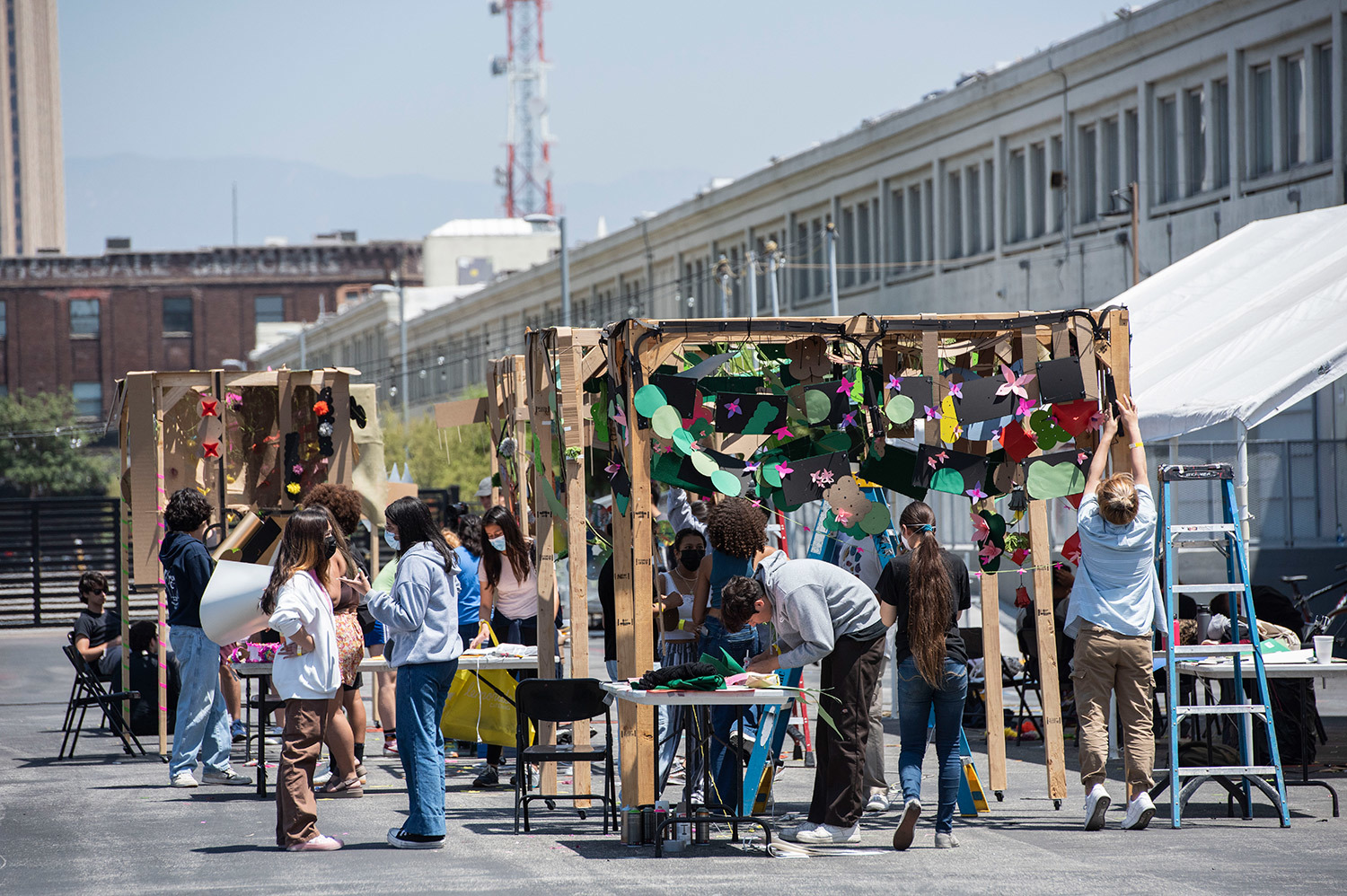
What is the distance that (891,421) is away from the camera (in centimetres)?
1082

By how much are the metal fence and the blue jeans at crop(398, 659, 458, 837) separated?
2351 cm

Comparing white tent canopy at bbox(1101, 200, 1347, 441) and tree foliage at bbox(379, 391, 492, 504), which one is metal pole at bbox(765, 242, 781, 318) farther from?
white tent canopy at bbox(1101, 200, 1347, 441)

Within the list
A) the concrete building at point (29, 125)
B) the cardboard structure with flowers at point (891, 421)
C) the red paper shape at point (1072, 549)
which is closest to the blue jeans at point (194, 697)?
the cardboard structure with flowers at point (891, 421)

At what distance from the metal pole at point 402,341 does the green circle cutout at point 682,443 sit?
4449 centimetres

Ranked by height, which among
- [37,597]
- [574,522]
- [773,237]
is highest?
[773,237]

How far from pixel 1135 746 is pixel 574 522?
142 inches

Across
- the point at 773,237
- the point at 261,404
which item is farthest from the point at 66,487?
the point at 261,404

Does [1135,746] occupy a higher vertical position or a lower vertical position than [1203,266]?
lower

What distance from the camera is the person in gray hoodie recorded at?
911 cm

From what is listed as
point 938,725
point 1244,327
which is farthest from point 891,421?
point 1244,327

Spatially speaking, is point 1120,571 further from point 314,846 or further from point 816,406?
point 314,846

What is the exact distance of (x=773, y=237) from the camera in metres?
45.8

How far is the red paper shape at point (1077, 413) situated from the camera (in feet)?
35.1

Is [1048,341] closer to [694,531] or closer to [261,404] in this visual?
[694,531]
